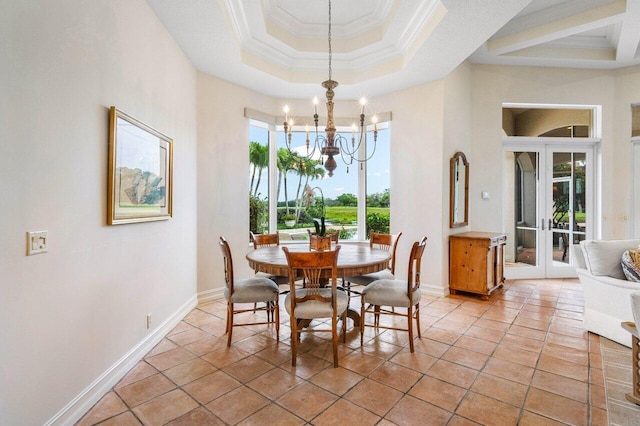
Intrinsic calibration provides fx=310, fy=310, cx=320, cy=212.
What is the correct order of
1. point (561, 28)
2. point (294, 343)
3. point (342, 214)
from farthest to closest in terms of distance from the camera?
point (342, 214)
point (561, 28)
point (294, 343)

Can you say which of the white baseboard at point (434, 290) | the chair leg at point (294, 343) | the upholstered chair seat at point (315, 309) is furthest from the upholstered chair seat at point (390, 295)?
the white baseboard at point (434, 290)

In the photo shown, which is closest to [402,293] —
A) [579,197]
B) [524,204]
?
[524,204]

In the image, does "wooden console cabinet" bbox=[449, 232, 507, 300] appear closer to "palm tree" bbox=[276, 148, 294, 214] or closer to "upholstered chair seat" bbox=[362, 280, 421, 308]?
"upholstered chair seat" bbox=[362, 280, 421, 308]

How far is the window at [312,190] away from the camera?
4824 mm

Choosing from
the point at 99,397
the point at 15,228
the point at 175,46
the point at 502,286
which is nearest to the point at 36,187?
the point at 15,228

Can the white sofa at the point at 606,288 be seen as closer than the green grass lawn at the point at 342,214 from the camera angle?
Yes

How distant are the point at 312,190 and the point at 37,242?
3446 millimetres

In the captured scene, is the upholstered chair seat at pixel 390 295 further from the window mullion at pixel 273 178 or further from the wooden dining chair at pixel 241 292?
the window mullion at pixel 273 178

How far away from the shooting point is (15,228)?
1.44m

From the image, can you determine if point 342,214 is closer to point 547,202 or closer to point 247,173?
point 247,173

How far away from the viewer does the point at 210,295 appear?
404 cm

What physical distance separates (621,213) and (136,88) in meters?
6.75

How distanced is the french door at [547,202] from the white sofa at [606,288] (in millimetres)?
2175

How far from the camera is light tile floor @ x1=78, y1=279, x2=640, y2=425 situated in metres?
1.86
